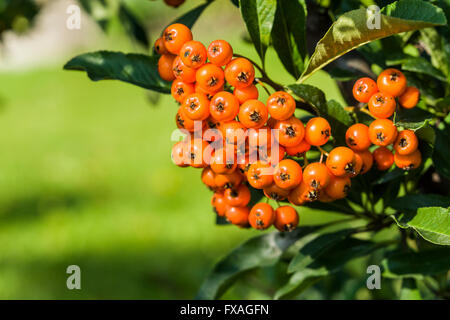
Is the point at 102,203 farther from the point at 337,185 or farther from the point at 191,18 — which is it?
the point at 337,185

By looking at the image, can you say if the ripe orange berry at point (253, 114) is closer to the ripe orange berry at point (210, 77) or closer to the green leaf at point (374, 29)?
the ripe orange berry at point (210, 77)

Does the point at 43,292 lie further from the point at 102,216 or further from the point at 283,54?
the point at 283,54

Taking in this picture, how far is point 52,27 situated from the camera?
9242 mm

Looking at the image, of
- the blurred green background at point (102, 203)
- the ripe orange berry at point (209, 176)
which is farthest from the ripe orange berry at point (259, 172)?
the blurred green background at point (102, 203)

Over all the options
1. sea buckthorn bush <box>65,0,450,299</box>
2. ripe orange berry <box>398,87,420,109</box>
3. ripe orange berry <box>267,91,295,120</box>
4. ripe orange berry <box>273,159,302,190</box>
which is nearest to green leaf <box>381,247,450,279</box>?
sea buckthorn bush <box>65,0,450,299</box>

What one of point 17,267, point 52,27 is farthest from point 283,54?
point 52,27

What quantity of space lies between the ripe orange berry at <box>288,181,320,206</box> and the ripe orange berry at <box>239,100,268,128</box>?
0.20 metres

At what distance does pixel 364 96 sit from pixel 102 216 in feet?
12.6

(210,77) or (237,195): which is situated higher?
(210,77)

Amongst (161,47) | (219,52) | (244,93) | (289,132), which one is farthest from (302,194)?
(161,47)

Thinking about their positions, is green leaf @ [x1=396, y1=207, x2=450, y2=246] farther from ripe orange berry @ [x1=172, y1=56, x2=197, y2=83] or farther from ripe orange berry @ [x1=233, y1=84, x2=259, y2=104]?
ripe orange berry @ [x1=172, y1=56, x2=197, y2=83]

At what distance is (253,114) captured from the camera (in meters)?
1.15

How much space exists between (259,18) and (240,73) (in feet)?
0.78

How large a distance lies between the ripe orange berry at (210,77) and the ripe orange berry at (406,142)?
1.46 ft
